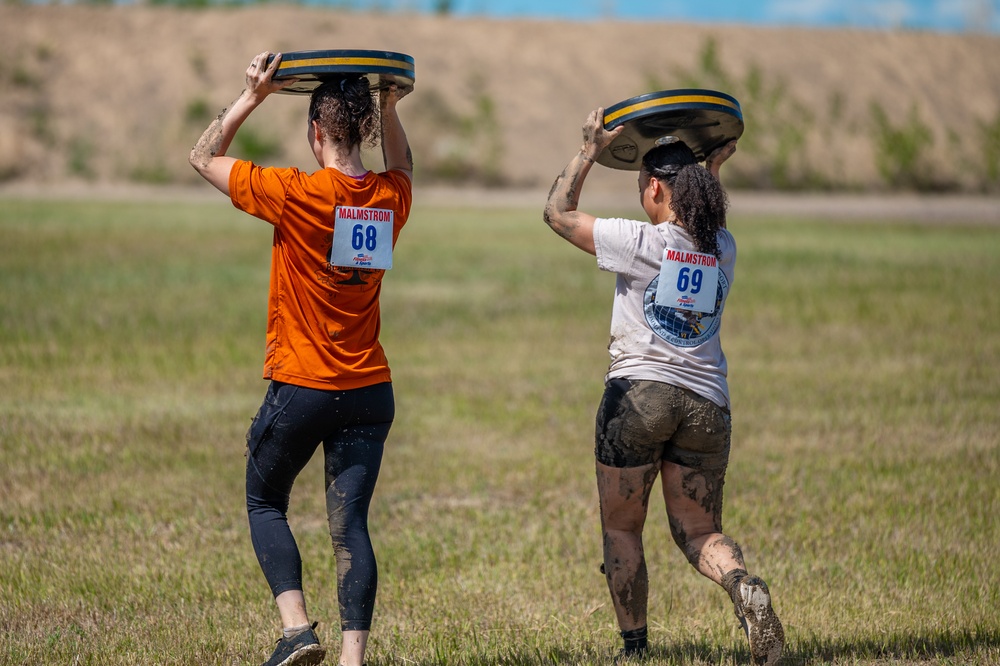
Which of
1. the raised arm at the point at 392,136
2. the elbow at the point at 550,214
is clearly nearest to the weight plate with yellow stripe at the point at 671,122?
the elbow at the point at 550,214

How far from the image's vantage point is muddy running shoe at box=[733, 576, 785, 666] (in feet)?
14.5

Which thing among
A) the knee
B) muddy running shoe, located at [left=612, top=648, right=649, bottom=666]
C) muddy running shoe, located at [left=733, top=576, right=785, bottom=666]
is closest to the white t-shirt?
the knee

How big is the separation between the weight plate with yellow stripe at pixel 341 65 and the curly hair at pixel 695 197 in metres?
1.10

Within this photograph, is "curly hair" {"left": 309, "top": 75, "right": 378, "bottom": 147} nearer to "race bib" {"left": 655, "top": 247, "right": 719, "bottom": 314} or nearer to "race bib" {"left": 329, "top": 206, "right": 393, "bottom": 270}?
"race bib" {"left": 329, "top": 206, "right": 393, "bottom": 270}

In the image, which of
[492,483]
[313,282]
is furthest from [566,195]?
[492,483]

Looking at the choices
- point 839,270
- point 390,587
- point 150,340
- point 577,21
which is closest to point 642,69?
point 577,21

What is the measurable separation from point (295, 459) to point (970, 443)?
6.75 meters

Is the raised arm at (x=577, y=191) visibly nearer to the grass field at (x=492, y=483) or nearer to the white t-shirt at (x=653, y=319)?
the white t-shirt at (x=653, y=319)

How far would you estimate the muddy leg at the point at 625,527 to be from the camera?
4848 mm

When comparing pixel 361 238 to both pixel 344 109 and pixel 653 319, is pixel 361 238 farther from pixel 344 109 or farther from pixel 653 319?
pixel 653 319

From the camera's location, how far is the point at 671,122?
191 inches

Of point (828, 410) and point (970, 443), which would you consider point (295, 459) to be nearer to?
point (970, 443)

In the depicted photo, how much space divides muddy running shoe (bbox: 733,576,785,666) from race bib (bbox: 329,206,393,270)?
73.6 inches

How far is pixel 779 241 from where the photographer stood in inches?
1159
